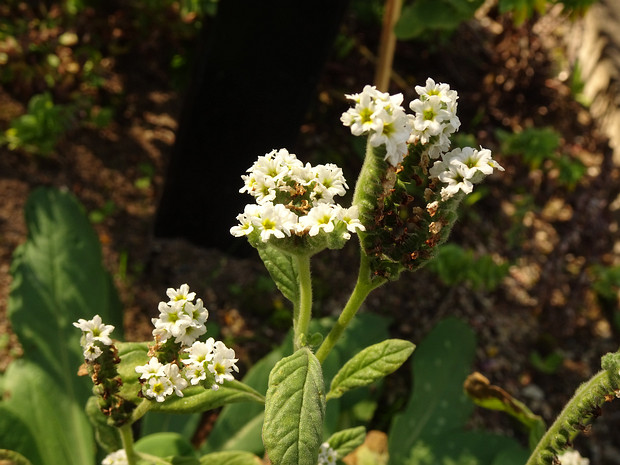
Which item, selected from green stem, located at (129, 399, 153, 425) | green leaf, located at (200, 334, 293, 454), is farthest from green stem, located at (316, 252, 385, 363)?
green leaf, located at (200, 334, 293, 454)

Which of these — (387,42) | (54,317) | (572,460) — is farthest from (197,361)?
(387,42)

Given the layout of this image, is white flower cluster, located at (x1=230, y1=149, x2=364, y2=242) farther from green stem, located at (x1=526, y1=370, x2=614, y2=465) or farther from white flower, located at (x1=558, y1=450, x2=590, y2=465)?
white flower, located at (x1=558, y1=450, x2=590, y2=465)

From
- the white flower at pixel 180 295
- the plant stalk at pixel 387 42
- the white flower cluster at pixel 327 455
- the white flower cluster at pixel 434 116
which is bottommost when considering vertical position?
the white flower cluster at pixel 327 455

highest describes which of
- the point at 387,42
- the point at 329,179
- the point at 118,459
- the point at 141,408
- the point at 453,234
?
the point at 387,42

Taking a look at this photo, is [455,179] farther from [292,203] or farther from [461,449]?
[461,449]

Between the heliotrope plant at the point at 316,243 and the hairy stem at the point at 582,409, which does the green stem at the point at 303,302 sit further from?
the hairy stem at the point at 582,409

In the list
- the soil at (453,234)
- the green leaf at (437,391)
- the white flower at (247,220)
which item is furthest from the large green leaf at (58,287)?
the white flower at (247,220)

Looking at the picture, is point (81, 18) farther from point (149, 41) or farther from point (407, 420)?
point (407, 420)
